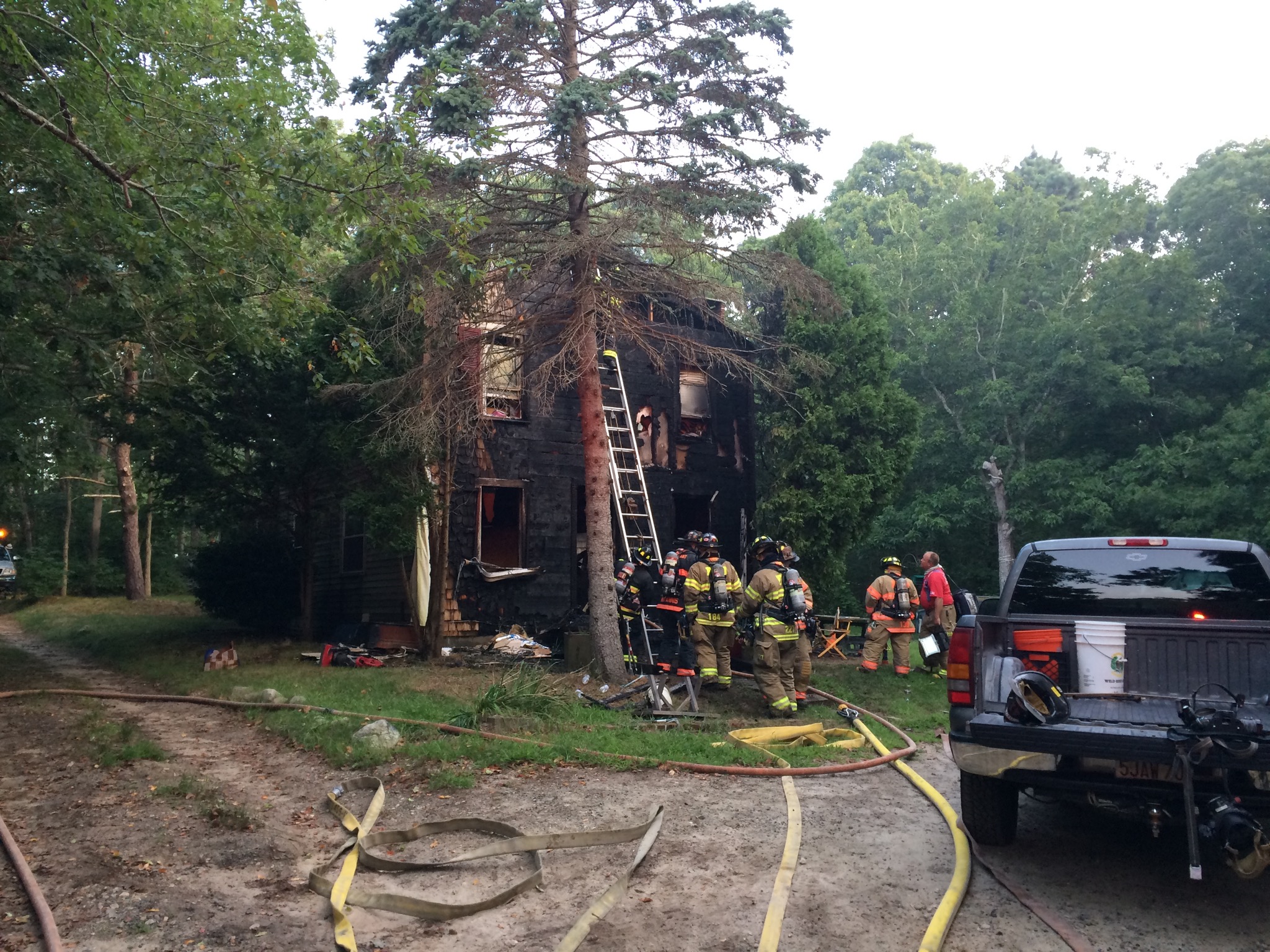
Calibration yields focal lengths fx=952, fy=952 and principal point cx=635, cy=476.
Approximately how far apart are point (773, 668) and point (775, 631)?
39cm

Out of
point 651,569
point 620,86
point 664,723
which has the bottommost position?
point 664,723

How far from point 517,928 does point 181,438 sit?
427 inches

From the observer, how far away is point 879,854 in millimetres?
5457

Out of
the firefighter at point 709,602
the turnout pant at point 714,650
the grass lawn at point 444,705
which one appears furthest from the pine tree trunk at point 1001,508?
the firefighter at point 709,602

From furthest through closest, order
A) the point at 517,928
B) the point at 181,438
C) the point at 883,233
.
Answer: the point at 883,233
the point at 181,438
the point at 517,928

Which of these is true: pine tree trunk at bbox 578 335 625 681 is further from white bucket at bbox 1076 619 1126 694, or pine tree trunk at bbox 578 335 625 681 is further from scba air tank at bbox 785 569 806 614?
white bucket at bbox 1076 619 1126 694

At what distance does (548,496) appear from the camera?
16609mm

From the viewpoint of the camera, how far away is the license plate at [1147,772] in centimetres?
445

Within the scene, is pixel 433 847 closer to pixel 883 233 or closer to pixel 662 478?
pixel 662 478

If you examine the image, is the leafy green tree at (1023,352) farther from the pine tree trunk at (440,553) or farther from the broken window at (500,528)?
the pine tree trunk at (440,553)

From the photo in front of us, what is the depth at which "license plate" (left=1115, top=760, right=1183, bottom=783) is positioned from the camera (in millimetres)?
4453

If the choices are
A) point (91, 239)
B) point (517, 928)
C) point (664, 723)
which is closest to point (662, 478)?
point (664, 723)

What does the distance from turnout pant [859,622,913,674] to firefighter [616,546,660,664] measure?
9.49 feet

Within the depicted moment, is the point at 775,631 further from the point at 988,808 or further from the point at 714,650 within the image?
the point at 988,808
